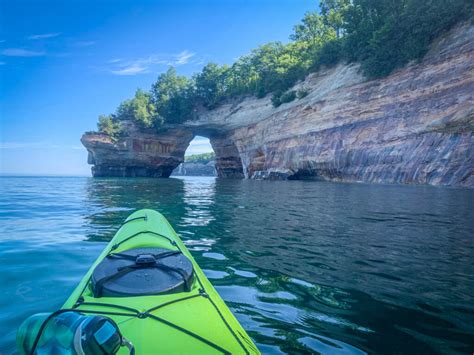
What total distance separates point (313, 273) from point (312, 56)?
39.7 meters

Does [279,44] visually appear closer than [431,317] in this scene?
No

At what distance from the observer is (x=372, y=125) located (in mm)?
28562

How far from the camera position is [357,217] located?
9656mm

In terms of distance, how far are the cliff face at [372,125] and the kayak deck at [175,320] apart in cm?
2412

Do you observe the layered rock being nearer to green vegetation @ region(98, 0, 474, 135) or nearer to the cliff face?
green vegetation @ region(98, 0, 474, 135)

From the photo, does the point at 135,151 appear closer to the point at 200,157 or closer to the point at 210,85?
the point at 210,85

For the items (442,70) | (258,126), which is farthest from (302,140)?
(442,70)

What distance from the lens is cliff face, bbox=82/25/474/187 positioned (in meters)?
22.5

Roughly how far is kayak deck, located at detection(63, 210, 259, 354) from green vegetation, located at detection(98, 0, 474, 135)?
30589 mm

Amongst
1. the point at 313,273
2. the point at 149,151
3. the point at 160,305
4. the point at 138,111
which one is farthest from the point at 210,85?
the point at 160,305

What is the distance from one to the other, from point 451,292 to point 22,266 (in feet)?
21.4

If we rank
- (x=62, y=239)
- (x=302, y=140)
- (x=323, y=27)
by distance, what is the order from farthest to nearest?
1. (x=323, y=27)
2. (x=302, y=140)
3. (x=62, y=239)

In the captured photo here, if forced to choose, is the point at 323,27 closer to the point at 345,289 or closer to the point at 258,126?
the point at 258,126

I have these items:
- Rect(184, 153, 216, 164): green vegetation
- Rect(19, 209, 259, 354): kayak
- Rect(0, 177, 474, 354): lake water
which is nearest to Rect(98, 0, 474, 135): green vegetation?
Rect(0, 177, 474, 354): lake water
